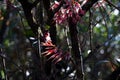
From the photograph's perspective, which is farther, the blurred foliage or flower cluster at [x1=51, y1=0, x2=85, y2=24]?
the blurred foliage

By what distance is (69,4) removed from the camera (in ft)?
5.44

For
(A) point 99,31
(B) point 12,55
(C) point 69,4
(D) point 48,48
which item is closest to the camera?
(C) point 69,4

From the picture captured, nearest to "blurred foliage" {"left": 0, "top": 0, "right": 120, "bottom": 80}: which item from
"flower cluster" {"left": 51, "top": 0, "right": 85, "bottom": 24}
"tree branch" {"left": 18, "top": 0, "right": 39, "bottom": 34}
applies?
"tree branch" {"left": 18, "top": 0, "right": 39, "bottom": 34}

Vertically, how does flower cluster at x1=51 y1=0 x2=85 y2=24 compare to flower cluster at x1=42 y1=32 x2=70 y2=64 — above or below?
above

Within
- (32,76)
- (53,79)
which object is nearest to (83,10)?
(53,79)

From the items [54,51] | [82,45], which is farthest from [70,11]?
[82,45]

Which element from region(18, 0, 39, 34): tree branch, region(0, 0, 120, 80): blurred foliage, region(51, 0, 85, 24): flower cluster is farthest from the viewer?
region(0, 0, 120, 80): blurred foliage

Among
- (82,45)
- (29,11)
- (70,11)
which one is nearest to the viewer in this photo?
(70,11)

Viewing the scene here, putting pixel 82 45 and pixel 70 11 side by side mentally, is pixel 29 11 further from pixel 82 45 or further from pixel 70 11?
pixel 82 45

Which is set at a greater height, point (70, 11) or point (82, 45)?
point (70, 11)

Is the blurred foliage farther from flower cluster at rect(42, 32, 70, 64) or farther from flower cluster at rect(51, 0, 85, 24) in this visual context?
flower cluster at rect(51, 0, 85, 24)

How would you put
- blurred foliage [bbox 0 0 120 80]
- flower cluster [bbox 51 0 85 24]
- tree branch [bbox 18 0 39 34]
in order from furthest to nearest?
blurred foliage [bbox 0 0 120 80], tree branch [bbox 18 0 39 34], flower cluster [bbox 51 0 85 24]

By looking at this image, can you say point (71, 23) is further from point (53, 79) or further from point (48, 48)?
point (53, 79)

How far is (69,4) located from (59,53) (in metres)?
0.22
